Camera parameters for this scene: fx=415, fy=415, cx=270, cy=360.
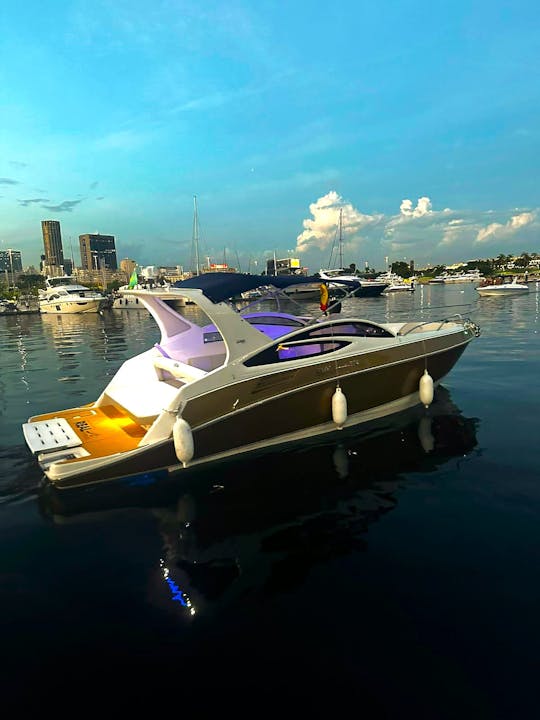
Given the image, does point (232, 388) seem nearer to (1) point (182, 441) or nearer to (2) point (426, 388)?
(1) point (182, 441)

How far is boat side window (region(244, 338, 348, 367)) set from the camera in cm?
685

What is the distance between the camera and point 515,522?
4977mm

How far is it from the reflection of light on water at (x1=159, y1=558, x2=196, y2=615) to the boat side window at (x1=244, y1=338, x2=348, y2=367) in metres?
3.28

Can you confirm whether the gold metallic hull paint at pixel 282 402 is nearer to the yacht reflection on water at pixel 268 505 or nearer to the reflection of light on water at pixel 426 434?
the yacht reflection on water at pixel 268 505

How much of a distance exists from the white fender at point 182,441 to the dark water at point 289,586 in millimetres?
548

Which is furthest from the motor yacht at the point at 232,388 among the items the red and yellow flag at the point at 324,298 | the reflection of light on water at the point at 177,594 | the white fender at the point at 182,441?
the reflection of light on water at the point at 177,594

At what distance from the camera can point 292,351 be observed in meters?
7.27

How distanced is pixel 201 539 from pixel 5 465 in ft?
14.4

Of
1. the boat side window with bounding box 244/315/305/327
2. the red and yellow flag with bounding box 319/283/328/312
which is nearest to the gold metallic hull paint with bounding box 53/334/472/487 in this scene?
the red and yellow flag with bounding box 319/283/328/312

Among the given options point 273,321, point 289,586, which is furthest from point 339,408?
point 289,586

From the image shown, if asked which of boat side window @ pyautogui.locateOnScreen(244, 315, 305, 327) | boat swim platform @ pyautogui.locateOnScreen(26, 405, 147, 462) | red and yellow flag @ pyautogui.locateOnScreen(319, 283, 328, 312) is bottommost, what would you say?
boat swim platform @ pyautogui.locateOnScreen(26, 405, 147, 462)

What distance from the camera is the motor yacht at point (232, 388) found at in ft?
20.3

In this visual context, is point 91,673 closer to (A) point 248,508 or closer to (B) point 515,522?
(A) point 248,508

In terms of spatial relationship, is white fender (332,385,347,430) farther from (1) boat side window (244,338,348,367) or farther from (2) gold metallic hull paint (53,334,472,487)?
(1) boat side window (244,338,348,367)
